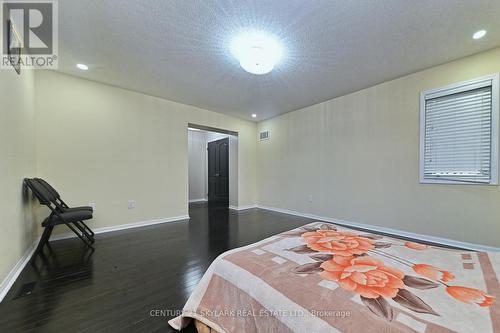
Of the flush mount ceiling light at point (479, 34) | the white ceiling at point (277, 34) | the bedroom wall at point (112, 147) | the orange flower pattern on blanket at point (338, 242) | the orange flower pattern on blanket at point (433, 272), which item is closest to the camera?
the orange flower pattern on blanket at point (433, 272)

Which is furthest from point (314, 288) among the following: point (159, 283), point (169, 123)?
point (169, 123)

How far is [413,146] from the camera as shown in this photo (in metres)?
2.92

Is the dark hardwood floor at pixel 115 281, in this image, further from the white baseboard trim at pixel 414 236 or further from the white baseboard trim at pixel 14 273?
the white baseboard trim at pixel 414 236

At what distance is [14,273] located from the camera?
183 centimetres

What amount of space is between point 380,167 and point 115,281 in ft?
13.0

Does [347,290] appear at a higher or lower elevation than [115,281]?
higher

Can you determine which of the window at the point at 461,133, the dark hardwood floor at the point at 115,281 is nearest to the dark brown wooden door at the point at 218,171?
the dark hardwood floor at the point at 115,281

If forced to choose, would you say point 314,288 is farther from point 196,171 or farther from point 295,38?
point 196,171

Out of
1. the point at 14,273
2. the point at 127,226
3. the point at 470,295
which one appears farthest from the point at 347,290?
the point at 127,226

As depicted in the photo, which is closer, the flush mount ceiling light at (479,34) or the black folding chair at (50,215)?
the flush mount ceiling light at (479,34)

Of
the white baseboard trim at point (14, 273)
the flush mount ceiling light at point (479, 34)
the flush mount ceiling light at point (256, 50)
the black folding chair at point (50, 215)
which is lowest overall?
the white baseboard trim at point (14, 273)

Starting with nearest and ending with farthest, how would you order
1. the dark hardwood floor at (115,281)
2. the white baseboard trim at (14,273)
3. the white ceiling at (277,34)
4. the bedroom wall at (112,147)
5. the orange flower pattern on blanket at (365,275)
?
the orange flower pattern on blanket at (365,275) → the dark hardwood floor at (115,281) → the white baseboard trim at (14,273) → the white ceiling at (277,34) → the bedroom wall at (112,147)

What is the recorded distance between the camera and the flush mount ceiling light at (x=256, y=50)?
6.86ft

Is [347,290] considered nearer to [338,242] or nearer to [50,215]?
[338,242]
